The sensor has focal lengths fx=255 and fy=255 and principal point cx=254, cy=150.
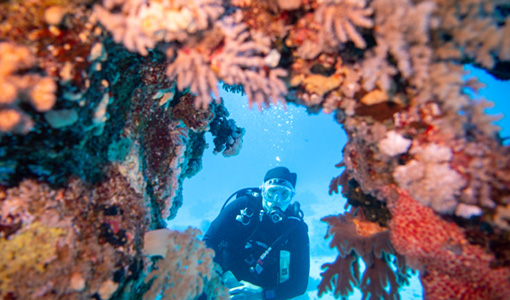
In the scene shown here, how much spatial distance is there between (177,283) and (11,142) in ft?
7.20

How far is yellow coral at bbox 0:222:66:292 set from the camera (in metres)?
1.93

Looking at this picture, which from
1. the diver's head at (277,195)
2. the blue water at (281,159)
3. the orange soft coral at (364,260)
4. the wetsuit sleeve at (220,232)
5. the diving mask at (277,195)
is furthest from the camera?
the blue water at (281,159)

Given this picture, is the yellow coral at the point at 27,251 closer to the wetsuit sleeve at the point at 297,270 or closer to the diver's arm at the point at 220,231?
the diver's arm at the point at 220,231

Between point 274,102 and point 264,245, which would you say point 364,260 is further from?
point 264,245

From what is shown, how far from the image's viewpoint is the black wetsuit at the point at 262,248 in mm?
6996

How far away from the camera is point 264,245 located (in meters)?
7.17

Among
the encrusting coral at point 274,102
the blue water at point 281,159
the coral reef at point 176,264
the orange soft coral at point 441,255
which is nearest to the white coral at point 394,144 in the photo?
the encrusting coral at point 274,102

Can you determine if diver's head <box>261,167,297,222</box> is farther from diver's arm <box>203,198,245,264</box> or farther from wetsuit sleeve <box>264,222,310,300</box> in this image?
diver's arm <box>203,198,245,264</box>

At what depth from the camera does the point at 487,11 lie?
5.56ft

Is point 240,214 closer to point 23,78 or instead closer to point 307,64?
point 307,64

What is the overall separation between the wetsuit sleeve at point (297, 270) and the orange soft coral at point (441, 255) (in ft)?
17.4

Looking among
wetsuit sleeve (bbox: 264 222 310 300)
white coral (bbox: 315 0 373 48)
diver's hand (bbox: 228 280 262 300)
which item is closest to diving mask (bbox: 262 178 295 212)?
wetsuit sleeve (bbox: 264 222 310 300)

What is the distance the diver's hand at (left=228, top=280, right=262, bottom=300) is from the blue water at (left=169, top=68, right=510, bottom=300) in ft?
44.8

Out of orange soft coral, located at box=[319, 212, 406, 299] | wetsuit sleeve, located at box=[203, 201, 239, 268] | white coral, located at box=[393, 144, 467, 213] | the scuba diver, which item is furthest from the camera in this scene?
wetsuit sleeve, located at box=[203, 201, 239, 268]
